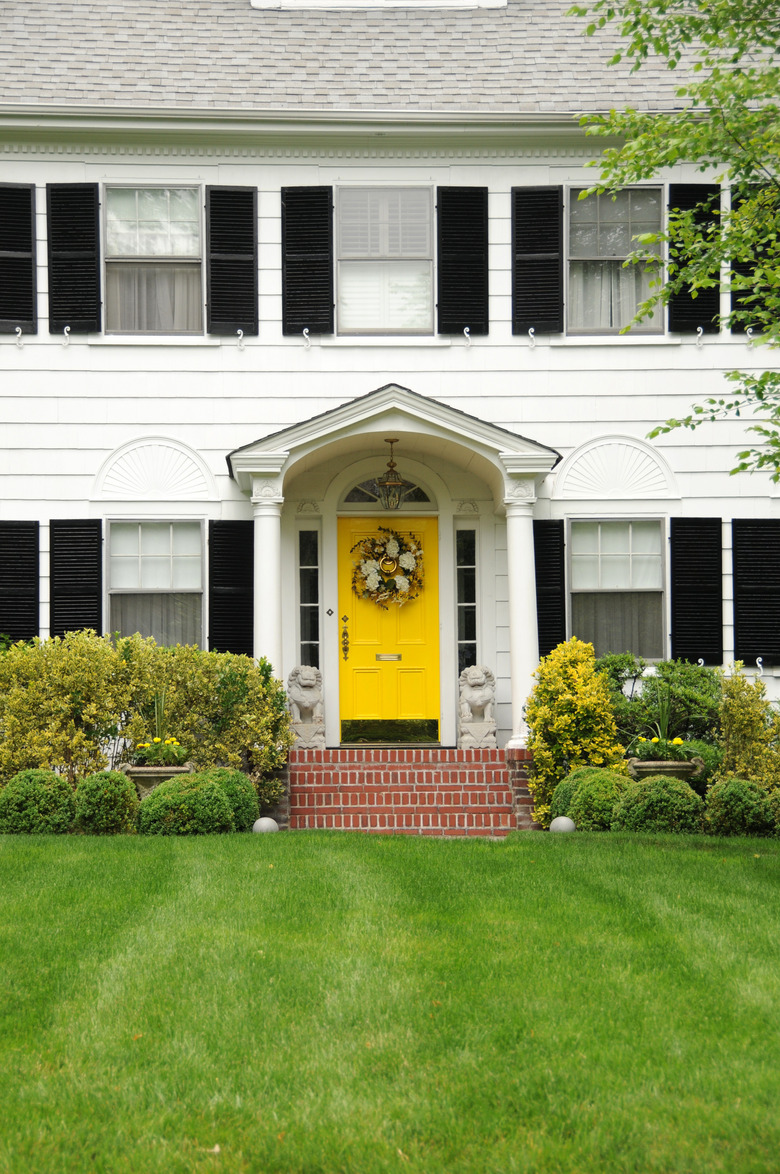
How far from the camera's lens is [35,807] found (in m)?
8.77

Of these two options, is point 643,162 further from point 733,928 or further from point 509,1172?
point 509,1172

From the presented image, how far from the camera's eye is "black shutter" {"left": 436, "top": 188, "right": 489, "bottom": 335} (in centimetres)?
1173

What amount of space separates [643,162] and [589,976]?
189 inches

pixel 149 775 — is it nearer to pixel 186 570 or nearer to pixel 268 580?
pixel 268 580

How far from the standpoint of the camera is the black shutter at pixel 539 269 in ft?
38.5

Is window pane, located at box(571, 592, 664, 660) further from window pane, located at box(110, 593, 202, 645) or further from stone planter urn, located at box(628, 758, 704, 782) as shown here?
window pane, located at box(110, 593, 202, 645)

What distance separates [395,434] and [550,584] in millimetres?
2114

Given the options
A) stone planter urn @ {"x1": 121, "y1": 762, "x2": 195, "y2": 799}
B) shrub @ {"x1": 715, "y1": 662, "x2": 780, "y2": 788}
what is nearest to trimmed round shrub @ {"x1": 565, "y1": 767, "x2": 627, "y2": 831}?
shrub @ {"x1": 715, "y1": 662, "x2": 780, "y2": 788}

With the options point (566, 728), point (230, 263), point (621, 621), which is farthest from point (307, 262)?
point (566, 728)

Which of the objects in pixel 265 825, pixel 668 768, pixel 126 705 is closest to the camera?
pixel 265 825

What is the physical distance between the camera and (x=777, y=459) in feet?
23.7

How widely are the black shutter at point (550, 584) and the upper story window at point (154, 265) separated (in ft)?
13.1

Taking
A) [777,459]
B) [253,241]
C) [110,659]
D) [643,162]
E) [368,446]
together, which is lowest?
[110,659]

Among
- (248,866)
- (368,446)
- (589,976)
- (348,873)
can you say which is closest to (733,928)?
(589,976)
